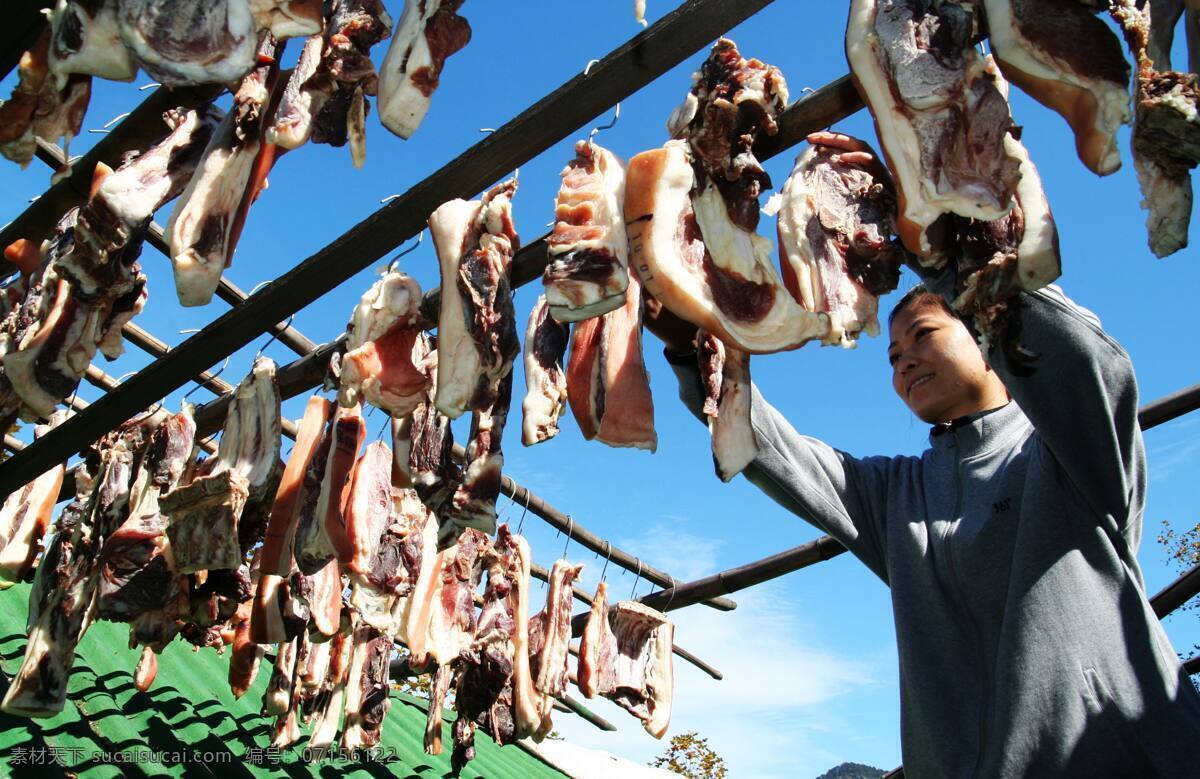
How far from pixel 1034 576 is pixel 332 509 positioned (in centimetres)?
226

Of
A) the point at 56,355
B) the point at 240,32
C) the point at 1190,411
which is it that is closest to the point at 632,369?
the point at 240,32

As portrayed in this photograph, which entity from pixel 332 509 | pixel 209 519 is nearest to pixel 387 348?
pixel 332 509

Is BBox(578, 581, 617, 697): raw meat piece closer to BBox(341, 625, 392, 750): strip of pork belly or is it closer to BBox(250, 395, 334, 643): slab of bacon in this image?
BBox(341, 625, 392, 750): strip of pork belly

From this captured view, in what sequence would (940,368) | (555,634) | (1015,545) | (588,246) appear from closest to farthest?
(588,246) → (1015,545) → (940,368) → (555,634)

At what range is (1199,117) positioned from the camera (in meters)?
1.71

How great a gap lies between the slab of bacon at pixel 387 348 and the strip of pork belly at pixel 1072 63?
1.80m

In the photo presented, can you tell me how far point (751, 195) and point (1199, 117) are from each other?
3.35 feet

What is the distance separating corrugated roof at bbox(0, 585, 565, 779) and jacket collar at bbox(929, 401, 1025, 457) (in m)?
4.32

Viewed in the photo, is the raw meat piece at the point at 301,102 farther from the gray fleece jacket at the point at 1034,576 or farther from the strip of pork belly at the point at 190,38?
the gray fleece jacket at the point at 1034,576

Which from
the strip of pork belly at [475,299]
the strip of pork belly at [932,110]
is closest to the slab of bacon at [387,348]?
the strip of pork belly at [475,299]

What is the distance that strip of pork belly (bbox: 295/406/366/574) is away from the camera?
3307mm

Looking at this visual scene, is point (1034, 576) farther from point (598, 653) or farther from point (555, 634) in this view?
point (598, 653)

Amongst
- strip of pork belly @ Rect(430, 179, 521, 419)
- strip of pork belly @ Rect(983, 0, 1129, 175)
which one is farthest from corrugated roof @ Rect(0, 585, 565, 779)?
strip of pork belly @ Rect(983, 0, 1129, 175)

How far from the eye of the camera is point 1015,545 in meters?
2.92
